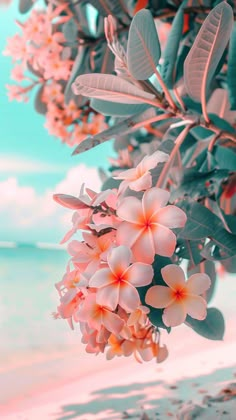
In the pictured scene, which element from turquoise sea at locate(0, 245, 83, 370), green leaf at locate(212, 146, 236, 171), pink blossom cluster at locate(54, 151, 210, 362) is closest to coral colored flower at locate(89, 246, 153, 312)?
pink blossom cluster at locate(54, 151, 210, 362)

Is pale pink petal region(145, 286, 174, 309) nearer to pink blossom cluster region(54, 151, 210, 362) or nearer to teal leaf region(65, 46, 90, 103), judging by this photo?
pink blossom cluster region(54, 151, 210, 362)

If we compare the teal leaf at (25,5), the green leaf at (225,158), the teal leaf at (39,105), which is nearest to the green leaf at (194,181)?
the green leaf at (225,158)

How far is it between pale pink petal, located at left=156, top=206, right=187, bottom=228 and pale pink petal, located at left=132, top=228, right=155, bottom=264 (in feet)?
0.04

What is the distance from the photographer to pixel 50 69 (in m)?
1.22

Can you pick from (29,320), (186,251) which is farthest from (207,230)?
(29,320)

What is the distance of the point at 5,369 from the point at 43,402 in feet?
1.70

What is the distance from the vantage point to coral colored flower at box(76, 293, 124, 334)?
42 cm

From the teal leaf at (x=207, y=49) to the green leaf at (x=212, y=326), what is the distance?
0.26 meters

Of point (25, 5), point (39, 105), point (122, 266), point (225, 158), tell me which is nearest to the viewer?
point (122, 266)

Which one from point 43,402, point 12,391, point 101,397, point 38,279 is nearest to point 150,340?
point 101,397

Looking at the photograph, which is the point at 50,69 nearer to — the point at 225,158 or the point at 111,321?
the point at 225,158

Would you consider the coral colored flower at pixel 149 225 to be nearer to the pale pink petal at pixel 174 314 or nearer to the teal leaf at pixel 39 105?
the pale pink petal at pixel 174 314

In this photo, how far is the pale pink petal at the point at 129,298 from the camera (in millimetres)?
398

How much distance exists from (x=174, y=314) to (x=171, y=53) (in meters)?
0.39
